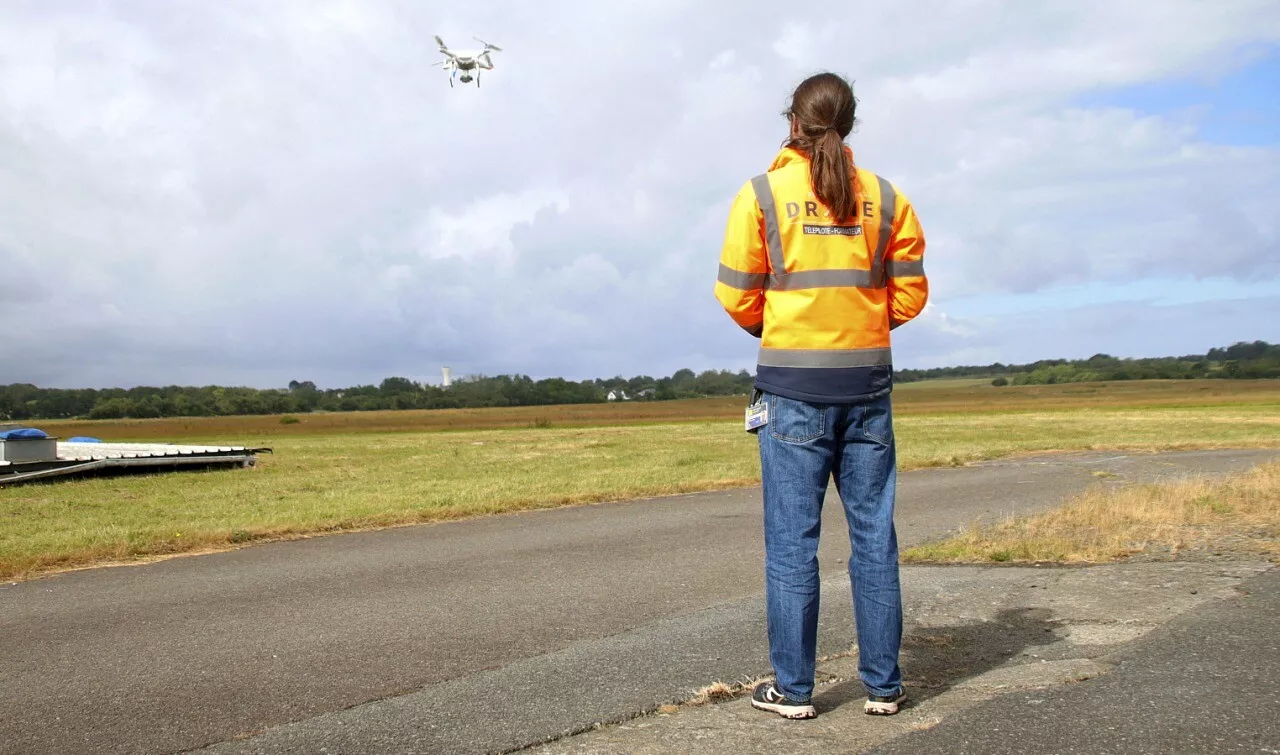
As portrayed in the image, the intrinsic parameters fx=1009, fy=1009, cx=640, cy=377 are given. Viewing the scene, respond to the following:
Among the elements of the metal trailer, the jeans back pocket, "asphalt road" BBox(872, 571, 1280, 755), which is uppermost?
the jeans back pocket

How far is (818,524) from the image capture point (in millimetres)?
3771

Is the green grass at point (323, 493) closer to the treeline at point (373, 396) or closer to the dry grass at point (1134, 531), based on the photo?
the dry grass at point (1134, 531)

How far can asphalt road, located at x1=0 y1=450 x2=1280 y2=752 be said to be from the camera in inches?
148

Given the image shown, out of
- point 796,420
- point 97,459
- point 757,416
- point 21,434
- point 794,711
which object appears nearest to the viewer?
point 794,711

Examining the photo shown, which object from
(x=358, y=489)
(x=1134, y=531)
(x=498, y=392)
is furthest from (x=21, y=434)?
(x=498, y=392)

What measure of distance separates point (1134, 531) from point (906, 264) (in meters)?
4.84

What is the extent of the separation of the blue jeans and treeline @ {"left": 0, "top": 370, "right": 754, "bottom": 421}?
77825 millimetres

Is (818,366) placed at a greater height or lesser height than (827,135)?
lesser

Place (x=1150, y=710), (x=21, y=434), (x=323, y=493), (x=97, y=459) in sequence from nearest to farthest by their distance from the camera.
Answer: (x=1150, y=710), (x=323, y=493), (x=21, y=434), (x=97, y=459)

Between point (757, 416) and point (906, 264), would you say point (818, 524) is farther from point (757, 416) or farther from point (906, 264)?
point (906, 264)

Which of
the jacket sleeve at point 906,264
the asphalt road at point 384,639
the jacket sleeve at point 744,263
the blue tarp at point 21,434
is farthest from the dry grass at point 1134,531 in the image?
the blue tarp at point 21,434

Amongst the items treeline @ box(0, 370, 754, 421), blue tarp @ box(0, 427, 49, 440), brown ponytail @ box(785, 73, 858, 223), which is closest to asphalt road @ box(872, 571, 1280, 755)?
brown ponytail @ box(785, 73, 858, 223)

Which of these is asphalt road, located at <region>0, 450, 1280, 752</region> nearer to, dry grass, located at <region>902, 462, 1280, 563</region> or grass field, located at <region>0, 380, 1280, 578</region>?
dry grass, located at <region>902, 462, 1280, 563</region>

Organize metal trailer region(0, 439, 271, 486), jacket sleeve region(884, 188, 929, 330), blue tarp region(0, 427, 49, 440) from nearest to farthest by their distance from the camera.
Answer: jacket sleeve region(884, 188, 929, 330) → metal trailer region(0, 439, 271, 486) → blue tarp region(0, 427, 49, 440)
